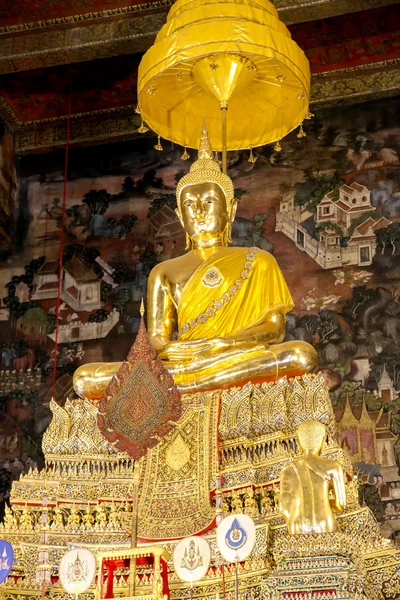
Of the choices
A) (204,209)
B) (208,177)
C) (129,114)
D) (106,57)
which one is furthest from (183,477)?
(129,114)

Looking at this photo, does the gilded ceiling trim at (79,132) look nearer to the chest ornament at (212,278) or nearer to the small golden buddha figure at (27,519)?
the chest ornament at (212,278)

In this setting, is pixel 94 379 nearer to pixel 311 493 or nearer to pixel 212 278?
pixel 212 278

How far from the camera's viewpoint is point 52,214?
8438 mm

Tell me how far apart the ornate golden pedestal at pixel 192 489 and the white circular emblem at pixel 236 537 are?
0.19 meters

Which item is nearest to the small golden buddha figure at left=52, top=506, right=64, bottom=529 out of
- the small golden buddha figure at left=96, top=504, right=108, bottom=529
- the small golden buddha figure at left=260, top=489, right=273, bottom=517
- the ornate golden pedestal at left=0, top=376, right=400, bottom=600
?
the ornate golden pedestal at left=0, top=376, right=400, bottom=600

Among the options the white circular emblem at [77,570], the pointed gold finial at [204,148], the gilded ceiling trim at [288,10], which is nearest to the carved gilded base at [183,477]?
the white circular emblem at [77,570]

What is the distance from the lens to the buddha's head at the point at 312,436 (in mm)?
4445

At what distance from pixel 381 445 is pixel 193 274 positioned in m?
1.78

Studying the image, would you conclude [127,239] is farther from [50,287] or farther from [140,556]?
[140,556]

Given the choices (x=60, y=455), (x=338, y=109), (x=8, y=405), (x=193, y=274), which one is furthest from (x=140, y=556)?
(x=338, y=109)

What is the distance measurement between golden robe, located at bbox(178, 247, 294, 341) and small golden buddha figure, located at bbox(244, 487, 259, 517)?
1.33 m

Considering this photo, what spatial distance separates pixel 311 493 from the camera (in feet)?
14.0

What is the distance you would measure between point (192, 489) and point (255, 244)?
3276 millimetres

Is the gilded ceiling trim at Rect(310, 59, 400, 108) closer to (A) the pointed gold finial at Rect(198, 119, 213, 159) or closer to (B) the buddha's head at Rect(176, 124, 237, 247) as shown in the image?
(A) the pointed gold finial at Rect(198, 119, 213, 159)
